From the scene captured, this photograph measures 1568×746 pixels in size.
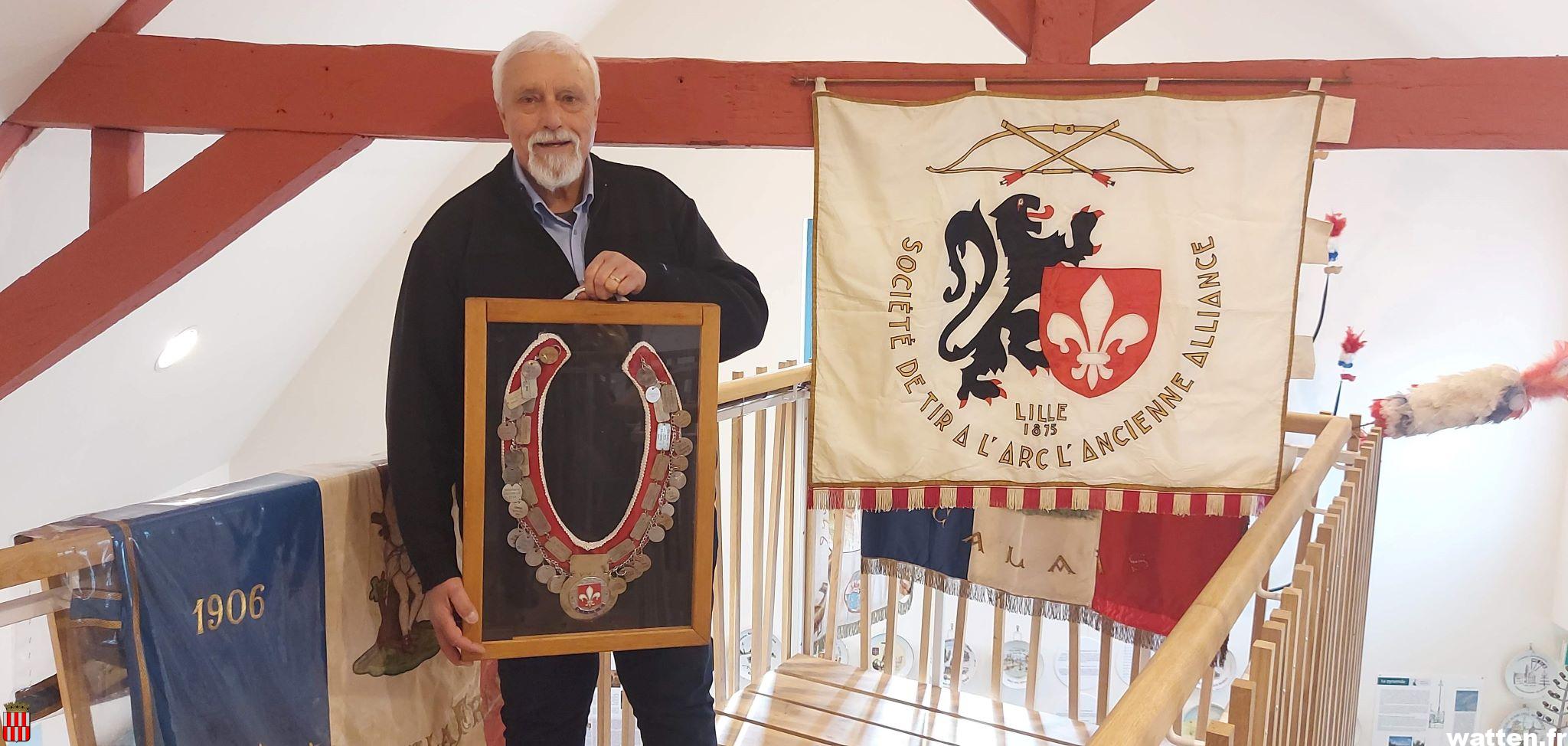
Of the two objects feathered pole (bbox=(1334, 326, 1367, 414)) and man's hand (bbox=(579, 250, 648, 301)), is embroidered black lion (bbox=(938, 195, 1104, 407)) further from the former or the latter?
feathered pole (bbox=(1334, 326, 1367, 414))

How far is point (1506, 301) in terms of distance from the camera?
3924 millimetres

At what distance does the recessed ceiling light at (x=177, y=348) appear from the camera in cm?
307

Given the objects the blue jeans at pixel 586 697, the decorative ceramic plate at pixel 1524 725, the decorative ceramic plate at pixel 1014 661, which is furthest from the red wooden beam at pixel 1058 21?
the decorative ceramic plate at pixel 1524 725

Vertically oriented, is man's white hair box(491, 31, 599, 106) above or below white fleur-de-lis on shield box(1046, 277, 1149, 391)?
above

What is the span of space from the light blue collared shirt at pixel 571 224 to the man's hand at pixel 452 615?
47 cm

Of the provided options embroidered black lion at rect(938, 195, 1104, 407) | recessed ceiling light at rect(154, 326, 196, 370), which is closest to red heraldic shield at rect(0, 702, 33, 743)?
embroidered black lion at rect(938, 195, 1104, 407)

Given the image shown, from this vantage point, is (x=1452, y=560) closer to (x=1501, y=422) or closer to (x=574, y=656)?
(x=1501, y=422)

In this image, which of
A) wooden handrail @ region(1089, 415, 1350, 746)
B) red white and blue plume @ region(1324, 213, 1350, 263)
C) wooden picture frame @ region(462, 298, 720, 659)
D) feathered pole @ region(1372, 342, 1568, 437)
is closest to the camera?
wooden handrail @ region(1089, 415, 1350, 746)

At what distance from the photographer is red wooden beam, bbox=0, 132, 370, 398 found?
1.99 meters

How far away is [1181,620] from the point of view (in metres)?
1.18

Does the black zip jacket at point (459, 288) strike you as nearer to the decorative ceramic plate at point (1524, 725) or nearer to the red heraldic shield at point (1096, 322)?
the red heraldic shield at point (1096, 322)

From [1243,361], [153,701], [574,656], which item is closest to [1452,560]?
[1243,361]

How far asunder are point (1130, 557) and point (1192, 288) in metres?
0.86

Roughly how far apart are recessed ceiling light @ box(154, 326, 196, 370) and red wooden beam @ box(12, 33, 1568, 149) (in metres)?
1.16
